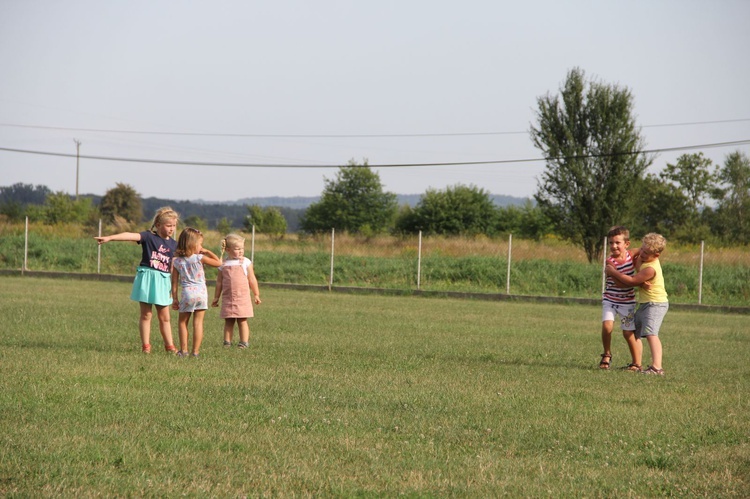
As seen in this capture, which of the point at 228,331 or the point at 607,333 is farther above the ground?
the point at 607,333

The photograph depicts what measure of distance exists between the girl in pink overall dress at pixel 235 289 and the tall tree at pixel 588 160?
28921mm

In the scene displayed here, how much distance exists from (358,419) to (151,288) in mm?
4530

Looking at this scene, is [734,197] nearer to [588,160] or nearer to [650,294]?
[588,160]

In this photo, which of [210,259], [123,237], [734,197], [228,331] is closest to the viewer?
[123,237]

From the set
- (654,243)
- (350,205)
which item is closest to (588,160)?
(654,243)

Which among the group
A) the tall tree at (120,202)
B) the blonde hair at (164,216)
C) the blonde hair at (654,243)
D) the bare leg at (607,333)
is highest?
the tall tree at (120,202)

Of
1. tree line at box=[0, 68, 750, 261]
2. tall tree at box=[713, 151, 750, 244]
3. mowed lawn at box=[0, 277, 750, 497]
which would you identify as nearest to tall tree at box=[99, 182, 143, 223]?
tree line at box=[0, 68, 750, 261]

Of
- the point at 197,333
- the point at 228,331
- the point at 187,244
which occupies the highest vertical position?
the point at 187,244

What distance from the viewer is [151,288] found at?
34.4 ft

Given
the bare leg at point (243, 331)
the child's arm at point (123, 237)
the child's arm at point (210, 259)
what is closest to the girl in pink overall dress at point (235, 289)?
the bare leg at point (243, 331)

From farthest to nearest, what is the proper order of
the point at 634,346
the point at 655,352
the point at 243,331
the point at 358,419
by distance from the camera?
the point at 243,331 < the point at 634,346 < the point at 655,352 < the point at 358,419

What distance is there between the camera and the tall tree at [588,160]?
3931 centimetres

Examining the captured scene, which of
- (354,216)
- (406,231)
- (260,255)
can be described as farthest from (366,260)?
(354,216)

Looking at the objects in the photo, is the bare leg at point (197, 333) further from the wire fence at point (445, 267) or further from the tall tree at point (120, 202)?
the tall tree at point (120, 202)
